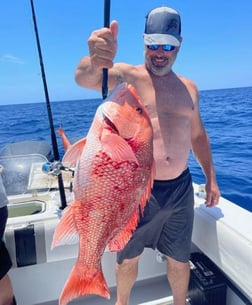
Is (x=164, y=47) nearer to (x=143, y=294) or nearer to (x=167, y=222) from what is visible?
(x=167, y=222)

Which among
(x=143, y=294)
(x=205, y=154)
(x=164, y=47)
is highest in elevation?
(x=164, y=47)

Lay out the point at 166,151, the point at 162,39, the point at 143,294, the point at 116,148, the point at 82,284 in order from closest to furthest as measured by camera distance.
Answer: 1. the point at 116,148
2. the point at 82,284
3. the point at 162,39
4. the point at 166,151
5. the point at 143,294

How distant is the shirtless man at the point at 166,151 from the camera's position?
6.38 feet

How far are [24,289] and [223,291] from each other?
1558 mm

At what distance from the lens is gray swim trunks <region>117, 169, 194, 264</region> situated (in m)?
2.07

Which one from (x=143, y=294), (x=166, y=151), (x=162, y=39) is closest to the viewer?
(x=162, y=39)

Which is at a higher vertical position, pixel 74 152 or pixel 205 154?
pixel 74 152

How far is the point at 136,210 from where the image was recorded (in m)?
1.26

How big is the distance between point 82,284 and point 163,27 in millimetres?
1491

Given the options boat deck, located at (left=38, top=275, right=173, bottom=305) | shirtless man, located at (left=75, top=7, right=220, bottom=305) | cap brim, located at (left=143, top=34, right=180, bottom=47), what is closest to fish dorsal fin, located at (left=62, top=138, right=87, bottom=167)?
shirtless man, located at (left=75, top=7, right=220, bottom=305)

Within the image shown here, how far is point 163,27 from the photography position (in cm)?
186

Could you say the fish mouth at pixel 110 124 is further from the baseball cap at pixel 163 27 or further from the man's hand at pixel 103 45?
the baseball cap at pixel 163 27

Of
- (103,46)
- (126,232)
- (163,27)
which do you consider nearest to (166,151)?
(163,27)

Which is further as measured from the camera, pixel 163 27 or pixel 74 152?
pixel 163 27
